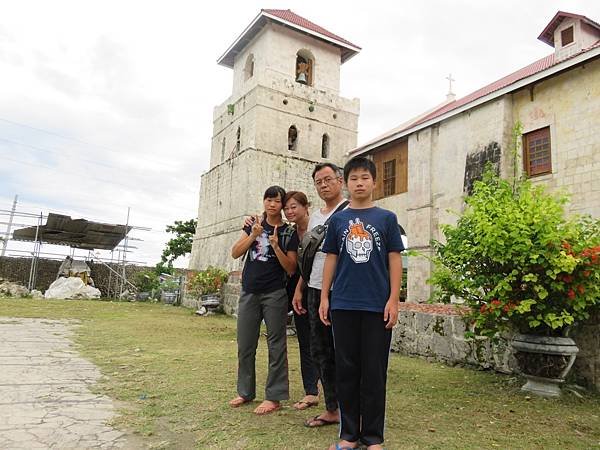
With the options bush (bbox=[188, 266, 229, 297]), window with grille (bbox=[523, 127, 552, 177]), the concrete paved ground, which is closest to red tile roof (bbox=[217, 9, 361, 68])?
window with grille (bbox=[523, 127, 552, 177])

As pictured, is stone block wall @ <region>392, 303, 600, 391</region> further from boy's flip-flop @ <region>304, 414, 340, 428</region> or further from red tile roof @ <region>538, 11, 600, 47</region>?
red tile roof @ <region>538, 11, 600, 47</region>

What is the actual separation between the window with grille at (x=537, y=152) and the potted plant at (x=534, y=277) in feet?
25.6

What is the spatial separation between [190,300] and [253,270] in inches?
520

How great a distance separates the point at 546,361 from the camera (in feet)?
13.2

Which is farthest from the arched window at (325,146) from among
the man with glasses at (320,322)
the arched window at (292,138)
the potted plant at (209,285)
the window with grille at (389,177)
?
the man with glasses at (320,322)

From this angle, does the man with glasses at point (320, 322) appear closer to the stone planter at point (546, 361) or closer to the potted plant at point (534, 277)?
the potted plant at point (534, 277)

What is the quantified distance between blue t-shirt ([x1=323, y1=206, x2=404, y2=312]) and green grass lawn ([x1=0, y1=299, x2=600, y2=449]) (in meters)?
0.90

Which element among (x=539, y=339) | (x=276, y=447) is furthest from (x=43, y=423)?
(x=539, y=339)

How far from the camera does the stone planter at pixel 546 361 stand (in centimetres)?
398

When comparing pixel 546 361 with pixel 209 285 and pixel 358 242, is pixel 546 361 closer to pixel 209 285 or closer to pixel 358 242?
pixel 358 242

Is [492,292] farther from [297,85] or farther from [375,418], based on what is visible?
[297,85]

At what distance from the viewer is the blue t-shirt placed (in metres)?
2.51

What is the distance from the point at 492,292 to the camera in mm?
4207

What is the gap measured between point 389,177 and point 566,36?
661cm
